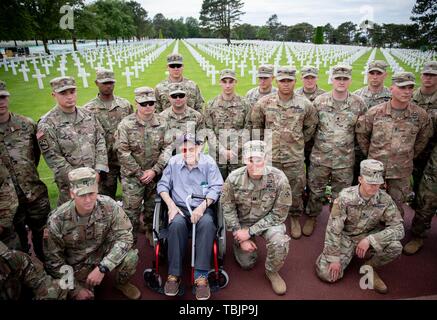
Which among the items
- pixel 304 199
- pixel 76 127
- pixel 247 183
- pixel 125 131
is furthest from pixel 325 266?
pixel 76 127

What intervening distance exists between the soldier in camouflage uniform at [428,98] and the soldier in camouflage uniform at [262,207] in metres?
2.13

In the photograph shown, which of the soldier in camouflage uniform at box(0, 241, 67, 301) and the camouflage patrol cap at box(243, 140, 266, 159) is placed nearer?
the soldier in camouflage uniform at box(0, 241, 67, 301)

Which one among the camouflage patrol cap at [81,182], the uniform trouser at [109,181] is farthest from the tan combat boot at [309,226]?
the camouflage patrol cap at [81,182]

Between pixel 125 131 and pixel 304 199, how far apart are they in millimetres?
2852

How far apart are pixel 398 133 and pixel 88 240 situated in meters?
3.62

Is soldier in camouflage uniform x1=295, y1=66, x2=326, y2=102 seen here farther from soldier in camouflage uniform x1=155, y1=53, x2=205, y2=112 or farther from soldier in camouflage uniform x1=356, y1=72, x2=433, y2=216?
soldier in camouflage uniform x1=155, y1=53, x2=205, y2=112

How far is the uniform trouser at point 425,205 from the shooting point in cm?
376

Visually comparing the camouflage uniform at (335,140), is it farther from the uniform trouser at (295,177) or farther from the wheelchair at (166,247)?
the wheelchair at (166,247)

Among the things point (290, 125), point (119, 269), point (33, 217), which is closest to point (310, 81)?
point (290, 125)

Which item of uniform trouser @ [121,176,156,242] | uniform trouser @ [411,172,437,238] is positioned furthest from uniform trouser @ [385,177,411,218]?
uniform trouser @ [121,176,156,242]

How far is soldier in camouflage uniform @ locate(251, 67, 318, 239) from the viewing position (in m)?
4.05

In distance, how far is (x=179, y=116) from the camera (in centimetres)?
421

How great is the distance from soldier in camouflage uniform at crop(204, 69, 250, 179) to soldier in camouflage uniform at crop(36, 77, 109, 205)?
1.66 m

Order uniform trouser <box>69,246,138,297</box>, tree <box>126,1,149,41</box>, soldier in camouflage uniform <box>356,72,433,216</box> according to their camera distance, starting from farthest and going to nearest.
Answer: tree <box>126,1,149,41</box> < soldier in camouflage uniform <box>356,72,433,216</box> < uniform trouser <box>69,246,138,297</box>
